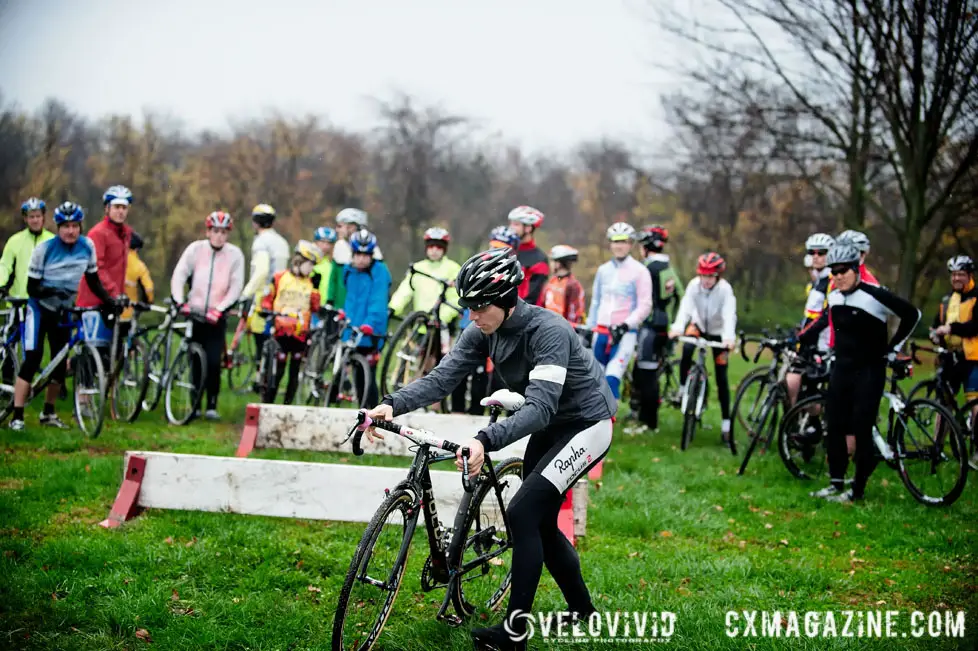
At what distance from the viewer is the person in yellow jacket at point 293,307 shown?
32.9 feet

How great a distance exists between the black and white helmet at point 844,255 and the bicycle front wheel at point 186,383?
6518mm

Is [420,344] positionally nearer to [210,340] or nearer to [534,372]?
[210,340]

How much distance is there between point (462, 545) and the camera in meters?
4.54

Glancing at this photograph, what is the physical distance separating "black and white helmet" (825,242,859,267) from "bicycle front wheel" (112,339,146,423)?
23.7 ft

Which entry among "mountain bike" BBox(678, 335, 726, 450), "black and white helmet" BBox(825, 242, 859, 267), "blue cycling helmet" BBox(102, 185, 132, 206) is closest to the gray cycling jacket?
"black and white helmet" BBox(825, 242, 859, 267)

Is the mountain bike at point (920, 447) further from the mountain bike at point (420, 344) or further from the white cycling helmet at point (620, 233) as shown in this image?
the mountain bike at point (420, 344)

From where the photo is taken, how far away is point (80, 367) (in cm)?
891

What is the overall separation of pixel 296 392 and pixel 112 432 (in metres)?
2.26

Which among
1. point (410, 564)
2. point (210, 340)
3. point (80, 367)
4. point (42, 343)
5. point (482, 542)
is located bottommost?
point (410, 564)

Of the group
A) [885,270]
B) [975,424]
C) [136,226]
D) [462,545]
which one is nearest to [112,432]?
[462,545]

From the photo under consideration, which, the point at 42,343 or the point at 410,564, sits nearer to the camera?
the point at 410,564

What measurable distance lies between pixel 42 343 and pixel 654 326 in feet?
22.8

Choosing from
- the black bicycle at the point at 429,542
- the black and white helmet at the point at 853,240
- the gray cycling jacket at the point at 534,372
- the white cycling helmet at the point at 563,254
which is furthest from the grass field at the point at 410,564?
the white cycling helmet at the point at 563,254
